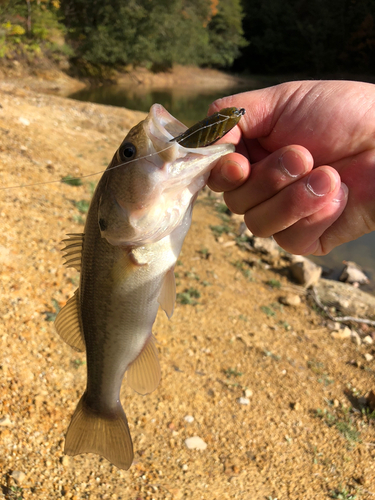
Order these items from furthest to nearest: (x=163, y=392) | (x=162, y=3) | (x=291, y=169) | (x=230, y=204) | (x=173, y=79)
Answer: (x=173, y=79), (x=162, y=3), (x=163, y=392), (x=230, y=204), (x=291, y=169)

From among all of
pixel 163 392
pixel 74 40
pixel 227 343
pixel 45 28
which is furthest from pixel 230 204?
pixel 74 40

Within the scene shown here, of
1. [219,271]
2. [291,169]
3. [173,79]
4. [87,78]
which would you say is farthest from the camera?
[173,79]

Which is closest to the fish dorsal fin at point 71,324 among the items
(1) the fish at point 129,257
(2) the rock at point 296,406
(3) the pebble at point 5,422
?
(1) the fish at point 129,257

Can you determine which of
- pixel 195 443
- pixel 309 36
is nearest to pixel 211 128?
pixel 195 443

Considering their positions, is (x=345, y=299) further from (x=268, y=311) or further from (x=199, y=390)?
(x=199, y=390)

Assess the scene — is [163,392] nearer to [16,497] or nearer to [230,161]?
[16,497]

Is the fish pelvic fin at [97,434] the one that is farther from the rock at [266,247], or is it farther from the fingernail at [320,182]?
the rock at [266,247]

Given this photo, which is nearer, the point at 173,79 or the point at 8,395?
the point at 8,395
